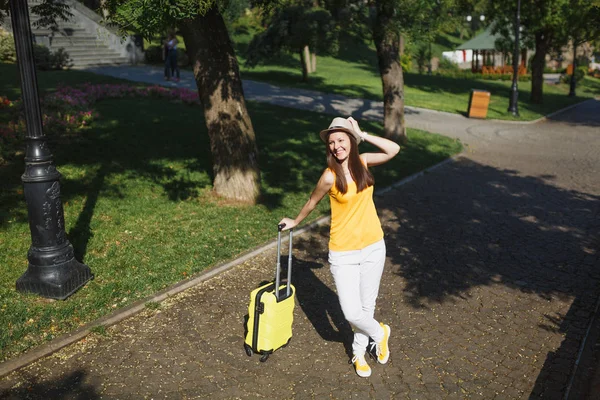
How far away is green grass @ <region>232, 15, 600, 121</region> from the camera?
84.6 ft

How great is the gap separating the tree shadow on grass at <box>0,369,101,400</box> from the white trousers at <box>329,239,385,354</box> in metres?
2.16

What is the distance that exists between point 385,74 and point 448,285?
31.0ft

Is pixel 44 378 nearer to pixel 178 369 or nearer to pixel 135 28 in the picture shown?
pixel 178 369

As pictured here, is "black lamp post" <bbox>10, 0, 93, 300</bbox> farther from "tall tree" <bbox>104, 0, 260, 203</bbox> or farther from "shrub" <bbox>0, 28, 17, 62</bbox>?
"shrub" <bbox>0, 28, 17, 62</bbox>

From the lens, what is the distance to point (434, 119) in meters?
21.7

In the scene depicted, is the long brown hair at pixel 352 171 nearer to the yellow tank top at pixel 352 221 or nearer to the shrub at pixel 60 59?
the yellow tank top at pixel 352 221

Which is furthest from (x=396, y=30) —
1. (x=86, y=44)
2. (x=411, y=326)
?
(x=86, y=44)

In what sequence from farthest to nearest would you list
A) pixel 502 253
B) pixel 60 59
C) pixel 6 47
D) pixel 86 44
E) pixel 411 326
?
pixel 86 44 < pixel 60 59 < pixel 6 47 < pixel 502 253 < pixel 411 326

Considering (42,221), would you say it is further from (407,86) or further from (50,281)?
(407,86)

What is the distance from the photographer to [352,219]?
471 cm

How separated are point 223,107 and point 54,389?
565 centimetres

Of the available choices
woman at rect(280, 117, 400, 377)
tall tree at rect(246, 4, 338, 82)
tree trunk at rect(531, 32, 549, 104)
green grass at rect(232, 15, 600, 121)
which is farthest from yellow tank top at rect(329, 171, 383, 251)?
→ tree trunk at rect(531, 32, 549, 104)

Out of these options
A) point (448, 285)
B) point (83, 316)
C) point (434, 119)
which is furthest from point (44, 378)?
Result: point (434, 119)

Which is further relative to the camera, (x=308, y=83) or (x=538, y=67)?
(x=538, y=67)
